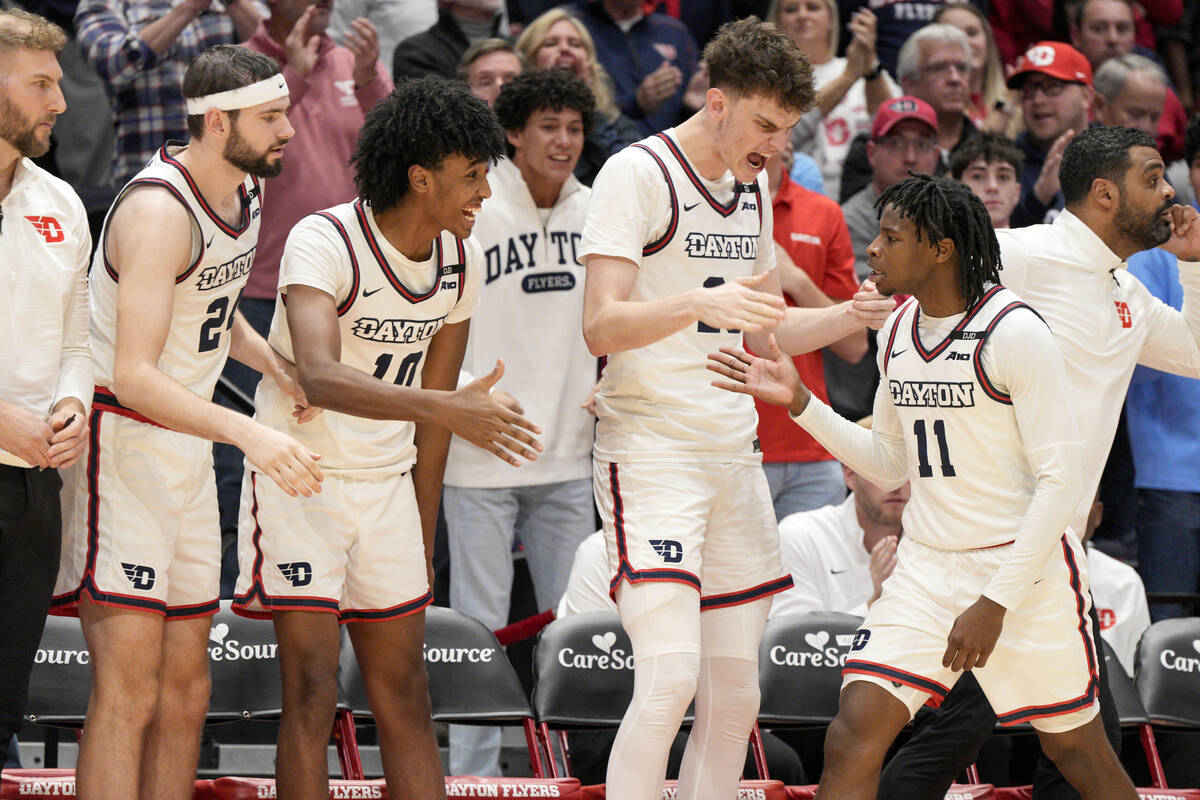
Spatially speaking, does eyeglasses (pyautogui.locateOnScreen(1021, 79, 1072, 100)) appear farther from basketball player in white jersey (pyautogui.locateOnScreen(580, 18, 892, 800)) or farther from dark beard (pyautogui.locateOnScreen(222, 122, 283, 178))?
dark beard (pyautogui.locateOnScreen(222, 122, 283, 178))

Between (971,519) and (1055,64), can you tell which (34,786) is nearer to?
(971,519)

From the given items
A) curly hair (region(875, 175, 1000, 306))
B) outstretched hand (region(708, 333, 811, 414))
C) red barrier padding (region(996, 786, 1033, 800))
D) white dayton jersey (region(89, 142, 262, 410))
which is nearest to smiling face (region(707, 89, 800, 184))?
curly hair (region(875, 175, 1000, 306))

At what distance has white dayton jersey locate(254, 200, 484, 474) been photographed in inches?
169

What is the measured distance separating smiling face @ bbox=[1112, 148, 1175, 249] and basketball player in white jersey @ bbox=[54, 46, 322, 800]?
245cm

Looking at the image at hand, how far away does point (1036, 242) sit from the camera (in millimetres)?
4633

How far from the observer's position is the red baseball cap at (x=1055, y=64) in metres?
7.76

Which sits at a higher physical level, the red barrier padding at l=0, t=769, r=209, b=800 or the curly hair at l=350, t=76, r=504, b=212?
the curly hair at l=350, t=76, r=504, b=212

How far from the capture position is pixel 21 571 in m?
3.85

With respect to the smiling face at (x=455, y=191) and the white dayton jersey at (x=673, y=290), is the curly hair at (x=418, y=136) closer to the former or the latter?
the smiling face at (x=455, y=191)

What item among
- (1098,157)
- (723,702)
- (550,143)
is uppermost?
(550,143)

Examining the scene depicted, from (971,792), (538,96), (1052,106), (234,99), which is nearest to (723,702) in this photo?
(971,792)

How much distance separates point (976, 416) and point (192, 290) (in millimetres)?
2110

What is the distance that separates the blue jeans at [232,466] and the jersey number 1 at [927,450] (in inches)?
117

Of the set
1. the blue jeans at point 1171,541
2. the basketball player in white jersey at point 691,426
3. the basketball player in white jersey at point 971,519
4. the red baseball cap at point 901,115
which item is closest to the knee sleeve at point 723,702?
the basketball player in white jersey at point 691,426
